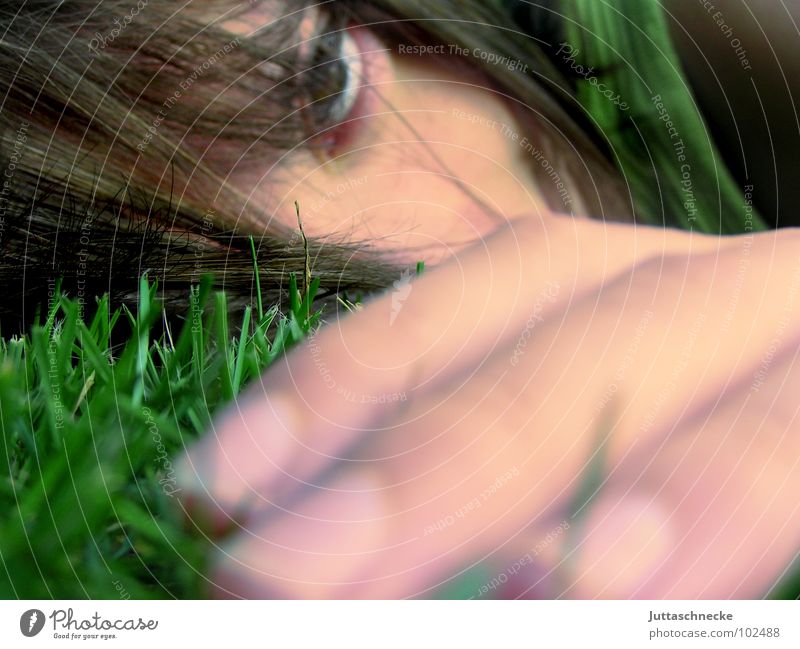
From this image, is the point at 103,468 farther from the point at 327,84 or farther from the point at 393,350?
the point at 327,84

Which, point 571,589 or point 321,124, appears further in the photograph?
point 321,124

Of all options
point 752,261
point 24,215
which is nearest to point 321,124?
point 24,215

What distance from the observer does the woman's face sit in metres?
0.69

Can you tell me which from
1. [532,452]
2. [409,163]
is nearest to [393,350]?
[532,452]

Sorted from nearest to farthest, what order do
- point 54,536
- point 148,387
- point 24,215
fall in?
point 54,536
point 148,387
point 24,215

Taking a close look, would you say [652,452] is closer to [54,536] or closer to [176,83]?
[54,536]

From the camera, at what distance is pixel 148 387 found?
45 cm

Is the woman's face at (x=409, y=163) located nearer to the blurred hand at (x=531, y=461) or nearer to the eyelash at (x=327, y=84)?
the eyelash at (x=327, y=84)

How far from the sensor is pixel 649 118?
2.20ft

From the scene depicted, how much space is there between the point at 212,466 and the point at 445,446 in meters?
0.12

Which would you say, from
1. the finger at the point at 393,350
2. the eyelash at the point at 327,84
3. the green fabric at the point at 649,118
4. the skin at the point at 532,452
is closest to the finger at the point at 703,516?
the skin at the point at 532,452

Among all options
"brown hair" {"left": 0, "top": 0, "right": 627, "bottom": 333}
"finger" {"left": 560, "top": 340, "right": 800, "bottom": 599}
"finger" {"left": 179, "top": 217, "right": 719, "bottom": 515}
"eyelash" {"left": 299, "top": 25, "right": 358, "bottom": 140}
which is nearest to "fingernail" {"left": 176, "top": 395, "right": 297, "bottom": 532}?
"finger" {"left": 179, "top": 217, "right": 719, "bottom": 515}

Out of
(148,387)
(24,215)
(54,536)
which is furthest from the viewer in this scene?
(24,215)
